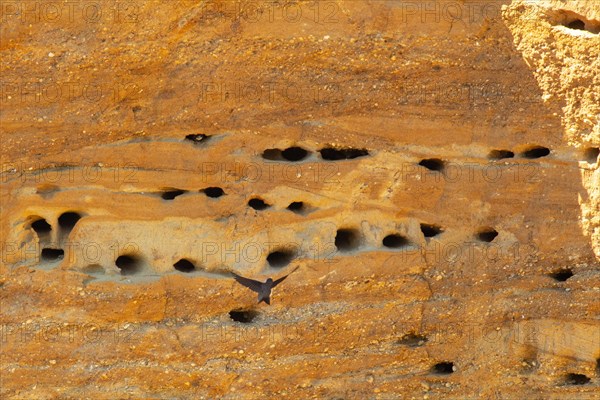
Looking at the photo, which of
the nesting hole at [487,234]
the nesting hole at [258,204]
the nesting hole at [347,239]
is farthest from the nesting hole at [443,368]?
the nesting hole at [258,204]

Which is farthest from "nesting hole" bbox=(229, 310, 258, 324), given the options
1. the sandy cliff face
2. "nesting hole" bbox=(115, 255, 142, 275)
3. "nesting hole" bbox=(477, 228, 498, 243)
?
"nesting hole" bbox=(477, 228, 498, 243)

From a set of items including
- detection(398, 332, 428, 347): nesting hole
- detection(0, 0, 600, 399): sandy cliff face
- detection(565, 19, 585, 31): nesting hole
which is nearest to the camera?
detection(0, 0, 600, 399): sandy cliff face

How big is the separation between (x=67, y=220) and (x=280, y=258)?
1.65 m

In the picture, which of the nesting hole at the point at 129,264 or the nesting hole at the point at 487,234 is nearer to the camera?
the nesting hole at the point at 129,264

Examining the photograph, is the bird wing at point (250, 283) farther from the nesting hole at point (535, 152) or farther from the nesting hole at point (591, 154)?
the nesting hole at point (591, 154)

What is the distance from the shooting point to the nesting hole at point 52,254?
27.0ft

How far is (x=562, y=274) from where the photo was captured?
27.7 feet

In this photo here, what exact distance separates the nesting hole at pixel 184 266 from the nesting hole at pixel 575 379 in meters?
3.03

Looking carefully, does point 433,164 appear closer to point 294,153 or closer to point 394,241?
point 394,241

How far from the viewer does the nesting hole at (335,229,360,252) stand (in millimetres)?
8391

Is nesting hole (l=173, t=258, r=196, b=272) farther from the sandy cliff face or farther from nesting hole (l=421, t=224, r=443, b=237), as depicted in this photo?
nesting hole (l=421, t=224, r=443, b=237)

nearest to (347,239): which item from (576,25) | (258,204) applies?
(258,204)

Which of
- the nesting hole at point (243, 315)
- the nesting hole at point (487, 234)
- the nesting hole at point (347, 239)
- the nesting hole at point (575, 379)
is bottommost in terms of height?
the nesting hole at point (575, 379)

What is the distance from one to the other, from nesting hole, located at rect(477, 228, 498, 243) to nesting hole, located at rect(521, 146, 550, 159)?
0.64 metres
